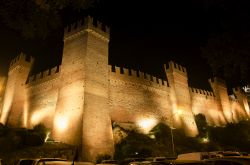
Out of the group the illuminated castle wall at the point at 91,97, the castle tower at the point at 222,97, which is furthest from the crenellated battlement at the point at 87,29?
the castle tower at the point at 222,97

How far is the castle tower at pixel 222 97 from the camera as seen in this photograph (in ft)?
129

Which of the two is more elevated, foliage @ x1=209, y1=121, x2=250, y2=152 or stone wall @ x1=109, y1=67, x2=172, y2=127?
stone wall @ x1=109, y1=67, x2=172, y2=127

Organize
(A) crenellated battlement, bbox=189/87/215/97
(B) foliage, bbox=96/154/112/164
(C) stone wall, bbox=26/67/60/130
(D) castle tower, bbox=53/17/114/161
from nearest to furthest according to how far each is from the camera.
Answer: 1. (B) foliage, bbox=96/154/112/164
2. (D) castle tower, bbox=53/17/114/161
3. (C) stone wall, bbox=26/67/60/130
4. (A) crenellated battlement, bbox=189/87/215/97

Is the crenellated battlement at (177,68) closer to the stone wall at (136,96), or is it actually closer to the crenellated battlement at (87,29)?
the stone wall at (136,96)

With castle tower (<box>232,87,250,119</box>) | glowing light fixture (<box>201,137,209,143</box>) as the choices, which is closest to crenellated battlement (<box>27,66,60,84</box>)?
glowing light fixture (<box>201,137,209,143</box>)

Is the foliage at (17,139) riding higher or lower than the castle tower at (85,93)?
lower

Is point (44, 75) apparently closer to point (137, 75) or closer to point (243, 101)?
point (137, 75)

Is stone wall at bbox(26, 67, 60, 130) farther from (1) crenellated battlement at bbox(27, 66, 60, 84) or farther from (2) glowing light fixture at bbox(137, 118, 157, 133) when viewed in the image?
(2) glowing light fixture at bbox(137, 118, 157, 133)

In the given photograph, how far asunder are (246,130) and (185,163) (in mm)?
33360

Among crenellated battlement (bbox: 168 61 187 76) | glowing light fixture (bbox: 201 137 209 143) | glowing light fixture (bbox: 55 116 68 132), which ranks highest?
crenellated battlement (bbox: 168 61 187 76)

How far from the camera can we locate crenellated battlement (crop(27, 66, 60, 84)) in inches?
1034

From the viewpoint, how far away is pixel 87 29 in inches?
895

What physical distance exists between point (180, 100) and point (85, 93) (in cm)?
1485

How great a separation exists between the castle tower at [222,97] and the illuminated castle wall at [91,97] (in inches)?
91.6
